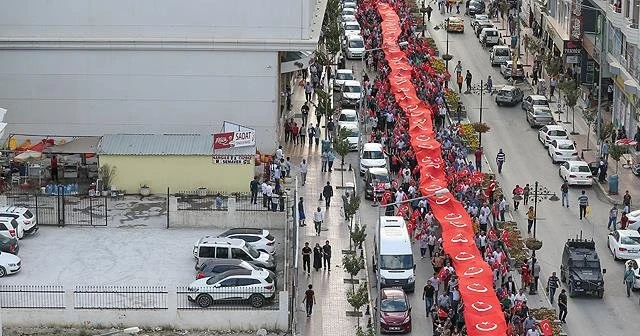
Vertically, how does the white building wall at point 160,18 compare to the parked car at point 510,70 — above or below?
above

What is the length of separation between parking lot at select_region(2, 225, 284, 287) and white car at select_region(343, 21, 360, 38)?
41.0 m

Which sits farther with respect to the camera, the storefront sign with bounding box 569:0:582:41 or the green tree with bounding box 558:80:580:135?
the storefront sign with bounding box 569:0:582:41

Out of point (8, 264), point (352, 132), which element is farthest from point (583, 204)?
point (8, 264)

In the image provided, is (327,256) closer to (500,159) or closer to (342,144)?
(342,144)

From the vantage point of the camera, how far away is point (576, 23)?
102 m

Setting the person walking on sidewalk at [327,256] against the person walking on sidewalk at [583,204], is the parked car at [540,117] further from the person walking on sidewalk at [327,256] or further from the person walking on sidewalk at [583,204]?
the person walking on sidewalk at [327,256]

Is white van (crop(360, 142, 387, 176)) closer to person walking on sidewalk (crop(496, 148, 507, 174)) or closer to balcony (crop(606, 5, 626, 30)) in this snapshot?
person walking on sidewalk (crop(496, 148, 507, 174))

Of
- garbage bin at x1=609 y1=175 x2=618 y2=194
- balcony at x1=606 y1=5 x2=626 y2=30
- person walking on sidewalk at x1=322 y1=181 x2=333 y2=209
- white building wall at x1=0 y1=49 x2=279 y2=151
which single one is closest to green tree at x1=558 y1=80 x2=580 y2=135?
balcony at x1=606 y1=5 x2=626 y2=30

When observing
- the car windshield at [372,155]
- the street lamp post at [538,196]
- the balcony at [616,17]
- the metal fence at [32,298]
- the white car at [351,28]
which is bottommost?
the metal fence at [32,298]

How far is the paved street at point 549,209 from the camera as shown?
218 feet

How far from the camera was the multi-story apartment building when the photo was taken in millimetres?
84812

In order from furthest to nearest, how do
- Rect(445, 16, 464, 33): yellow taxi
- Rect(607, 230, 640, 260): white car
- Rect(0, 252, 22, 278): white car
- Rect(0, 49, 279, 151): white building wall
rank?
Rect(445, 16, 464, 33): yellow taxi
Rect(0, 49, 279, 151): white building wall
Rect(607, 230, 640, 260): white car
Rect(0, 252, 22, 278): white car

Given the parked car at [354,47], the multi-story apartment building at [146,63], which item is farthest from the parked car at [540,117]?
the parked car at [354,47]

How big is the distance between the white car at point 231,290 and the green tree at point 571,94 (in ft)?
112
